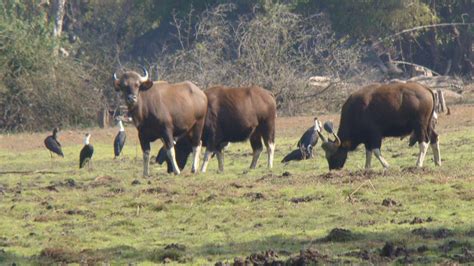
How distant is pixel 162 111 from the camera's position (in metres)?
20.2

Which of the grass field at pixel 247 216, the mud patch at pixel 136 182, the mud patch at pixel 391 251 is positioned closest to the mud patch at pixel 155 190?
the grass field at pixel 247 216

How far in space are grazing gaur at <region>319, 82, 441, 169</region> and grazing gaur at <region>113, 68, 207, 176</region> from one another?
2.67m

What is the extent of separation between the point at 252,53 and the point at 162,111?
15817 mm

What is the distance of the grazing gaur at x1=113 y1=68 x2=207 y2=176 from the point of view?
20.0 metres

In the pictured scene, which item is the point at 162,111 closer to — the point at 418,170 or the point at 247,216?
the point at 418,170

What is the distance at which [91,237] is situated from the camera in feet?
44.7

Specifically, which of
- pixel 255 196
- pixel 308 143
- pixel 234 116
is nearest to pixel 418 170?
pixel 255 196

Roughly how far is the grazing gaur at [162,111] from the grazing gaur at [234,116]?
407mm

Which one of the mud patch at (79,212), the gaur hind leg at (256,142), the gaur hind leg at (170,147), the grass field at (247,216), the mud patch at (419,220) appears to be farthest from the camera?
the gaur hind leg at (256,142)

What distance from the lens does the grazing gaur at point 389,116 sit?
62.4 ft

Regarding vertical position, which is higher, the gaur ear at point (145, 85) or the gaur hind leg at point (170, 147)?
the gaur ear at point (145, 85)

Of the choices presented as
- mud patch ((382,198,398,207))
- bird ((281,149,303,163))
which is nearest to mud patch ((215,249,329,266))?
mud patch ((382,198,398,207))

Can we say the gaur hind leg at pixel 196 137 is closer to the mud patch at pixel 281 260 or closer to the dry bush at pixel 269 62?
the mud patch at pixel 281 260

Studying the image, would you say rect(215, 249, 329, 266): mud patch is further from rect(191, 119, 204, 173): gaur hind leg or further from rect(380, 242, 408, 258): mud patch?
rect(191, 119, 204, 173): gaur hind leg
